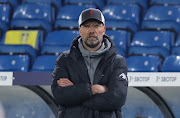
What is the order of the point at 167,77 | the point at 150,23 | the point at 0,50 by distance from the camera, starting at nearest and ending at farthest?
Answer: the point at 167,77 → the point at 0,50 → the point at 150,23

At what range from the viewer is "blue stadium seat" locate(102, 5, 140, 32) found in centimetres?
707

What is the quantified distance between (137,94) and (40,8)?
10.4ft

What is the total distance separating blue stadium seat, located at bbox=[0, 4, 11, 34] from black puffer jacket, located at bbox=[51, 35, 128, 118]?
17.2 ft

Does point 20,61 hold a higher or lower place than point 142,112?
higher

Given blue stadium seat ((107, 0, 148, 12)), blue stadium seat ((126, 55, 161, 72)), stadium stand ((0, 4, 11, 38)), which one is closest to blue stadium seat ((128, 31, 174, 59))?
blue stadium seat ((126, 55, 161, 72))

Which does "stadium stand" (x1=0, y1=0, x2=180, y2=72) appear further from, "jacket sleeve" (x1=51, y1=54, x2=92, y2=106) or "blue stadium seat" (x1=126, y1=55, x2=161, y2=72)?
"jacket sleeve" (x1=51, y1=54, x2=92, y2=106)

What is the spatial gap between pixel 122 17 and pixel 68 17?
93 cm

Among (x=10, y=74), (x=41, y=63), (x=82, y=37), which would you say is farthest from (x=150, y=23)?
(x=82, y=37)

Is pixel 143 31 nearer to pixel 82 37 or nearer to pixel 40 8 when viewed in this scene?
pixel 40 8

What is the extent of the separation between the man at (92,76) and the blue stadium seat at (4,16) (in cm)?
528

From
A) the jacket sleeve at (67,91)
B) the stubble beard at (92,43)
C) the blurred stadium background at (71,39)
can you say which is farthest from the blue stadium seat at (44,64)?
the stubble beard at (92,43)

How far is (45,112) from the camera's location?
5.38 meters

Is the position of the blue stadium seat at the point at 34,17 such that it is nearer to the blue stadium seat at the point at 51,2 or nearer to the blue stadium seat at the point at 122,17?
the blue stadium seat at the point at 51,2

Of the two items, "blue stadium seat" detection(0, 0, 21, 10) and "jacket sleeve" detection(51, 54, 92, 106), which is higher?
"blue stadium seat" detection(0, 0, 21, 10)
